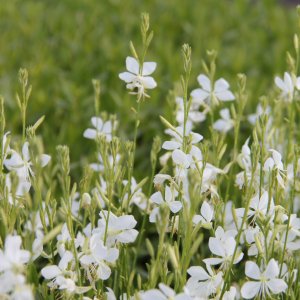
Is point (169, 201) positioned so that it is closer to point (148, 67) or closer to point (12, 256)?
point (148, 67)

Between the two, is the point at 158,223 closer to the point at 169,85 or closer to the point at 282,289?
the point at 282,289

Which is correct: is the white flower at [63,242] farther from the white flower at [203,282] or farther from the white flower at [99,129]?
the white flower at [99,129]

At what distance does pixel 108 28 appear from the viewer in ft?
14.8

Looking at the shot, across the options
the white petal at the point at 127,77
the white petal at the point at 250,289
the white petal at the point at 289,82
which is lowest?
the white petal at the point at 250,289

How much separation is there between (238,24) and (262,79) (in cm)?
101

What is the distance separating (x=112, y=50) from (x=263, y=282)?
8.77ft

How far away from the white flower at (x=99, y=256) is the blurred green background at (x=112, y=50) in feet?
4.91

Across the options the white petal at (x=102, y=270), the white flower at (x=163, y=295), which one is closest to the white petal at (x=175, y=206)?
the white petal at (x=102, y=270)

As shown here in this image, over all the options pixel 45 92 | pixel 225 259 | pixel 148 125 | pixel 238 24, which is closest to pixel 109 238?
pixel 225 259

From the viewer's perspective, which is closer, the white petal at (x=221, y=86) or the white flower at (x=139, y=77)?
the white flower at (x=139, y=77)

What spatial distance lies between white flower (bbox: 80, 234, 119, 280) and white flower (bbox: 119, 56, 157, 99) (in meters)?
0.40

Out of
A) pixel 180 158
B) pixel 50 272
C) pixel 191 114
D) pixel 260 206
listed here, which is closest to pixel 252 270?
pixel 260 206

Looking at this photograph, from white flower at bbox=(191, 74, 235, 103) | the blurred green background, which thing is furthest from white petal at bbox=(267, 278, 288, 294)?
the blurred green background

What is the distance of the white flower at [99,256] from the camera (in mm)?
1460
